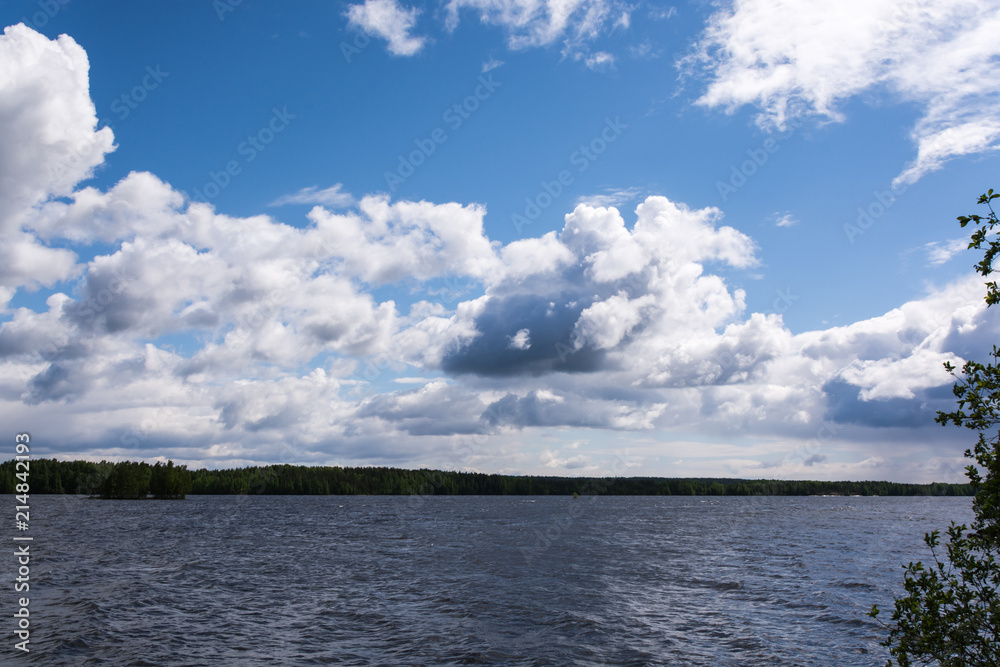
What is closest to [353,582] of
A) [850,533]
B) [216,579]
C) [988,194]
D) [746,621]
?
[216,579]

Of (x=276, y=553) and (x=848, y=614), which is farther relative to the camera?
(x=276, y=553)

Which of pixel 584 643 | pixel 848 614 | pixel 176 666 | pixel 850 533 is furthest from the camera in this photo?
pixel 850 533

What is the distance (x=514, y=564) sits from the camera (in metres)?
58.9

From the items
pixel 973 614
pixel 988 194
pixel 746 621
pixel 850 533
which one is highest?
pixel 988 194

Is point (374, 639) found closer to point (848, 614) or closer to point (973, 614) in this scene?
point (973, 614)

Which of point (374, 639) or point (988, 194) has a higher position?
point (988, 194)

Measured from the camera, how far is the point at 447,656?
28.7m

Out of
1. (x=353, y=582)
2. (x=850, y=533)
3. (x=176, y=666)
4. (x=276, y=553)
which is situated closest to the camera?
(x=176, y=666)

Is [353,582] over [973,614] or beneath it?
beneath

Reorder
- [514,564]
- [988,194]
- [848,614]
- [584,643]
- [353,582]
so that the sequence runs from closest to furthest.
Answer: [988,194]
[584,643]
[848,614]
[353,582]
[514,564]

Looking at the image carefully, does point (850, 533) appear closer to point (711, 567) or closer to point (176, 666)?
point (711, 567)

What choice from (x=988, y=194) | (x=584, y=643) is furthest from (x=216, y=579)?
(x=988, y=194)

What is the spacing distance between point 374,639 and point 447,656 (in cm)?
495

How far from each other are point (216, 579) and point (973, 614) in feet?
170
